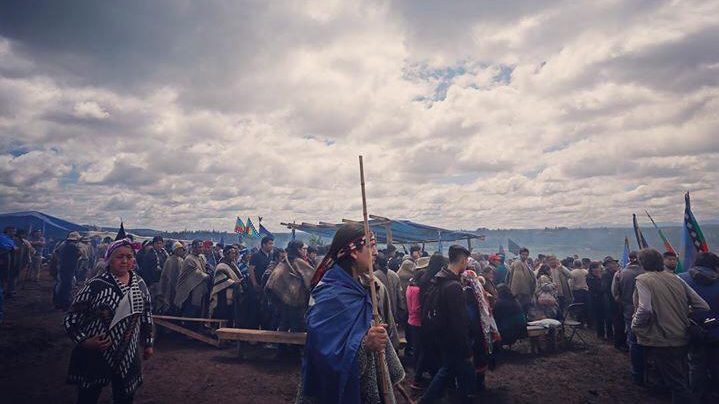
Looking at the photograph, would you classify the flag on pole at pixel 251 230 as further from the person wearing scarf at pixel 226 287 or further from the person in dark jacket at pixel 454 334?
the person in dark jacket at pixel 454 334

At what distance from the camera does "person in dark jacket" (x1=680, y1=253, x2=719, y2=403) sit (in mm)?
4984

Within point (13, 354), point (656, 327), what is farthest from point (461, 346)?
point (13, 354)

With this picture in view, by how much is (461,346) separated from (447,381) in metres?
0.62

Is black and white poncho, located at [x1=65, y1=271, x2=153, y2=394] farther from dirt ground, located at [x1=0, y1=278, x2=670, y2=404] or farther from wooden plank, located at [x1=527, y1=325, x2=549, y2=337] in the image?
wooden plank, located at [x1=527, y1=325, x2=549, y2=337]

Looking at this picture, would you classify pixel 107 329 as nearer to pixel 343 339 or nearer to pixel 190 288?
pixel 343 339

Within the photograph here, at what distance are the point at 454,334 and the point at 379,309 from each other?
1354mm

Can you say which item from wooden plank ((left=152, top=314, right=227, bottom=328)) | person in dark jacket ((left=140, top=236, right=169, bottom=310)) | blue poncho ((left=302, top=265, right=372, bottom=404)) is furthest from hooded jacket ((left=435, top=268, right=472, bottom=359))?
person in dark jacket ((left=140, top=236, right=169, bottom=310))

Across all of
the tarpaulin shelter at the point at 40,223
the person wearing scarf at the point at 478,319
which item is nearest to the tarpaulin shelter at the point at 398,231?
the person wearing scarf at the point at 478,319

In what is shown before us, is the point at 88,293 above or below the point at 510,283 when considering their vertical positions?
above

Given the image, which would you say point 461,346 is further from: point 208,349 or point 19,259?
point 19,259

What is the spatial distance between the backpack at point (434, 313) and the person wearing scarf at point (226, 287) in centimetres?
Answer: 558

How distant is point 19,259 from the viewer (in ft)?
41.2

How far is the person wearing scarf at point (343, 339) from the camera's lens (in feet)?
7.15

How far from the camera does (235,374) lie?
7.00 metres
